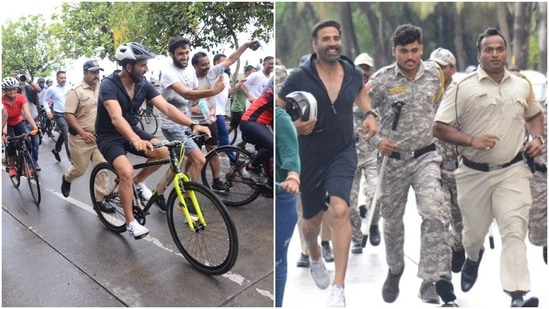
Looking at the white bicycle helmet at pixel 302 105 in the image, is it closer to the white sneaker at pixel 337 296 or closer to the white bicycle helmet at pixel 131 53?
the white sneaker at pixel 337 296

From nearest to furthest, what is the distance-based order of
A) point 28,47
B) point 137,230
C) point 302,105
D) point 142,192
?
point 302,105 → point 28,47 → point 137,230 → point 142,192

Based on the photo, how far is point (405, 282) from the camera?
233cm

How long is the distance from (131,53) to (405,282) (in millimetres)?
1911

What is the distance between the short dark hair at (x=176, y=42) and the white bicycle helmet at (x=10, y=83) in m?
0.91

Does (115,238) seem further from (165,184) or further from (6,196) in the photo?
(6,196)

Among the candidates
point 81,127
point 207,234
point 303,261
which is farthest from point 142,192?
point 303,261

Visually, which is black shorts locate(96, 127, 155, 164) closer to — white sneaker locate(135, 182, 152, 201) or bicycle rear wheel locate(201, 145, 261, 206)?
white sneaker locate(135, 182, 152, 201)

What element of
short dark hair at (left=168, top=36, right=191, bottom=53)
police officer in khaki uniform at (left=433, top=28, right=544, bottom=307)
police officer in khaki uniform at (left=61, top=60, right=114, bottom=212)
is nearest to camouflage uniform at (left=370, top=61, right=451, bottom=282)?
police officer in khaki uniform at (left=433, top=28, right=544, bottom=307)

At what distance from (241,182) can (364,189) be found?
5.31 feet

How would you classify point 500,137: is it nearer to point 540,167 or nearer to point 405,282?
point 540,167

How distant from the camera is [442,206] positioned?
231 centimetres

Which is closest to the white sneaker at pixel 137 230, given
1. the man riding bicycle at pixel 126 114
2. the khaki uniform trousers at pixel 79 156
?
the man riding bicycle at pixel 126 114

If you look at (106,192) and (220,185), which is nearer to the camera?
(106,192)

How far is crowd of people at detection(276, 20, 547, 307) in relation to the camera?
2.17 meters
